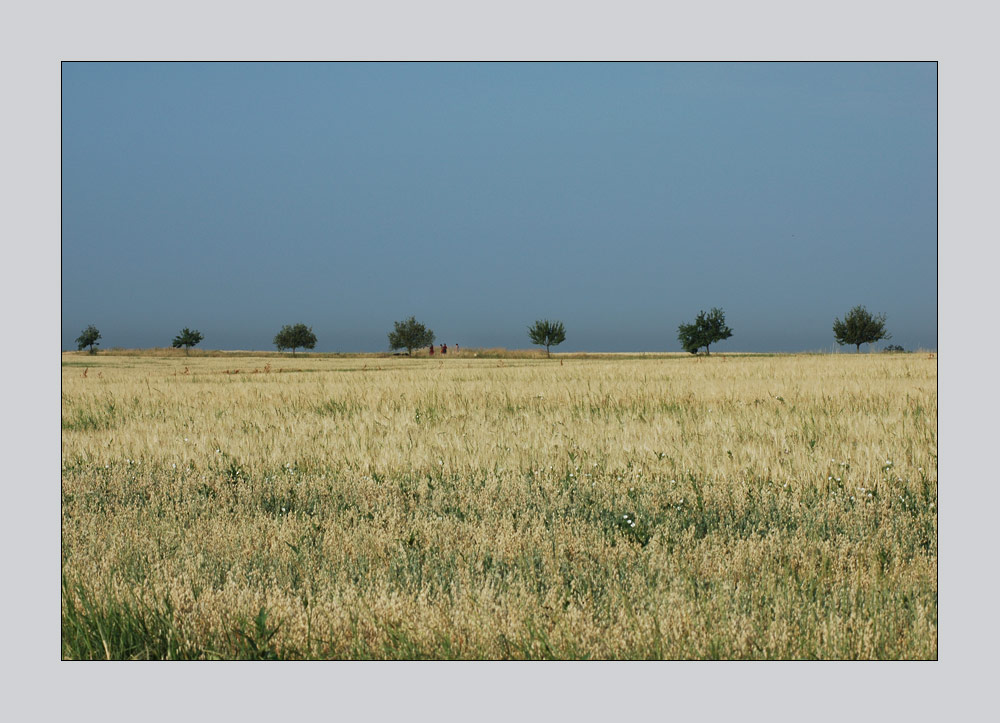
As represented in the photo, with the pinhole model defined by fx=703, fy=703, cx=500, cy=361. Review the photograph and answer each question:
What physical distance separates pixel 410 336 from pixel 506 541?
311 ft

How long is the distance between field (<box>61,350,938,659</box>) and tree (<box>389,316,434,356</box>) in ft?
293

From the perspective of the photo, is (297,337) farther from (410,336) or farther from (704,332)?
(704,332)

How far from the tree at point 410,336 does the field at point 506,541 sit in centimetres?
8934

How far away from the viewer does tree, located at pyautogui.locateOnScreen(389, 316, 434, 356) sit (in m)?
98.9

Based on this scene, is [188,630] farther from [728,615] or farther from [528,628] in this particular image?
[728,615]

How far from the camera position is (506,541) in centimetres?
464

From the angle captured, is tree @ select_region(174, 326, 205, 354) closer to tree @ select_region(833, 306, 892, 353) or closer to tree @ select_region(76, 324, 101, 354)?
tree @ select_region(76, 324, 101, 354)

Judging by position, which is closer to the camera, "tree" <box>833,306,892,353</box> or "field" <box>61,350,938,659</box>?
"field" <box>61,350,938,659</box>

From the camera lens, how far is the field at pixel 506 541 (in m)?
3.52

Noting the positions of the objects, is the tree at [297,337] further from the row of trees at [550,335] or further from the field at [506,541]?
the field at [506,541]

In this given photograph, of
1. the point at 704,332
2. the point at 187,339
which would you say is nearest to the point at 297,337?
the point at 187,339

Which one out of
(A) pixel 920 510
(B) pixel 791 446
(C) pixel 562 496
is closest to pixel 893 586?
(A) pixel 920 510

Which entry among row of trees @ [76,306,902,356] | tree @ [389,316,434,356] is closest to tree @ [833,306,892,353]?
row of trees @ [76,306,902,356]

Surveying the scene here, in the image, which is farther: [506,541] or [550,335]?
[550,335]
